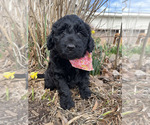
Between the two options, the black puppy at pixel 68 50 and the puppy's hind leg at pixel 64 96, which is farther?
the puppy's hind leg at pixel 64 96

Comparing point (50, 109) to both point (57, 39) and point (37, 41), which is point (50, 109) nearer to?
point (57, 39)

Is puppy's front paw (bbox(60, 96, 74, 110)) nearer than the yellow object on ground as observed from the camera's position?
No

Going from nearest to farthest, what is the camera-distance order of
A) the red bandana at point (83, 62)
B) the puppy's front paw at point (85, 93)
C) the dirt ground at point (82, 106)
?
the dirt ground at point (82, 106) → the red bandana at point (83, 62) → the puppy's front paw at point (85, 93)

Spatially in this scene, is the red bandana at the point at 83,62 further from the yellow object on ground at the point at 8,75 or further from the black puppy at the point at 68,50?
the yellow object on ground at the point at 8,75

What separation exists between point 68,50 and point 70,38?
0.45ft

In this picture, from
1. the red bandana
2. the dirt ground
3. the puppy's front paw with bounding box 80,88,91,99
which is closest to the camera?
the dirt ground

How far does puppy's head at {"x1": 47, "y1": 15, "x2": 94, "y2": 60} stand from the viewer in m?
1.43

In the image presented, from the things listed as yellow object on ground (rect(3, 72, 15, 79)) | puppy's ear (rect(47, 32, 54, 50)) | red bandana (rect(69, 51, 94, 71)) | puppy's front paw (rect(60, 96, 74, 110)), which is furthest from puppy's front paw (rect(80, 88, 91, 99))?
yellow object on ground (rect(3, 72, 15, 79))

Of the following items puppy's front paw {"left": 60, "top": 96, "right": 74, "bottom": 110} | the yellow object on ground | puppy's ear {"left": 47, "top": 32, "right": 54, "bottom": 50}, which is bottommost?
puppy's front paw {"left": 60, "top": 96, "right": 74, "bottom": 110}

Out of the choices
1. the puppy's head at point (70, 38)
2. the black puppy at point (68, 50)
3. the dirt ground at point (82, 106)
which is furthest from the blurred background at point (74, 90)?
the puppy's head at point (70, 38)

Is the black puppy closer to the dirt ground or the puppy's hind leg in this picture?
the puppy's hind leg

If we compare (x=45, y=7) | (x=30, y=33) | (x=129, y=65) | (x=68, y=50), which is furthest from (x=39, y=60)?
(x=129, y=65)

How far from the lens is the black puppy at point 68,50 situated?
4.78 ft

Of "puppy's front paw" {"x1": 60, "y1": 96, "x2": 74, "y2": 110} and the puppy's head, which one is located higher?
the puppy's head
